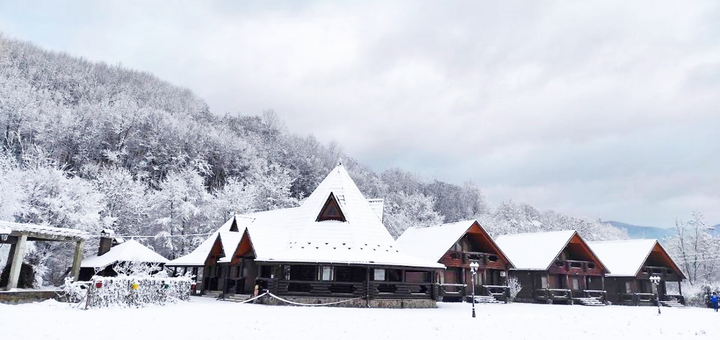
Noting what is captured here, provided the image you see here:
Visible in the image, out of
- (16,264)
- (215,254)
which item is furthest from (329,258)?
(16,264)

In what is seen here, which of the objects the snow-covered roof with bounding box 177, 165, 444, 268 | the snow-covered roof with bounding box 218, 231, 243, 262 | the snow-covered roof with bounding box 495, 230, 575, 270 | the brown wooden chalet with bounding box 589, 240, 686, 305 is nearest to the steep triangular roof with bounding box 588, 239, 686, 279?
the brown wooden chalet with bounding box 589, 240, 686, 305

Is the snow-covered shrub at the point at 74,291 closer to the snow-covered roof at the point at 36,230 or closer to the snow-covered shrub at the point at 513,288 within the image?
the snow-covered roof at the point at 36,230

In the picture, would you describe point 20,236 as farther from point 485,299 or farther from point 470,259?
point 485,299

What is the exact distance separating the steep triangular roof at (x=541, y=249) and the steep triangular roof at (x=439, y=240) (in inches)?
130

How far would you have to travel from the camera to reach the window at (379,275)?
2812 cm

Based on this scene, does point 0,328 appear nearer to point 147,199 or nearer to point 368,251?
point 368,251

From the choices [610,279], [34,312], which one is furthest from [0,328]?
[610,279]

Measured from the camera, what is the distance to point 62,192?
37.4 metres

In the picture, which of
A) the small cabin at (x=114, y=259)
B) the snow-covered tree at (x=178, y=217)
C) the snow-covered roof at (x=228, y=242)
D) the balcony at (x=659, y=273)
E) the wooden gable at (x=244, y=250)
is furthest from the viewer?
the snow-covered tree at (x=178, y=217)

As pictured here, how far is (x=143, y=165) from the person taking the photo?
57.2m

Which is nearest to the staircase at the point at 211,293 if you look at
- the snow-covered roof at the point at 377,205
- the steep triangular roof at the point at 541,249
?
the snow-covered roof at the point at 377,205

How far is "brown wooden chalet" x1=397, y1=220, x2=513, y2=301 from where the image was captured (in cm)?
3553

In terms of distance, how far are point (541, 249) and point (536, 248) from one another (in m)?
0.63

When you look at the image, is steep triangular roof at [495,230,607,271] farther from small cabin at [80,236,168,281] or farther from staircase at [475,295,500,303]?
small cabin at [80,236,168,281]
